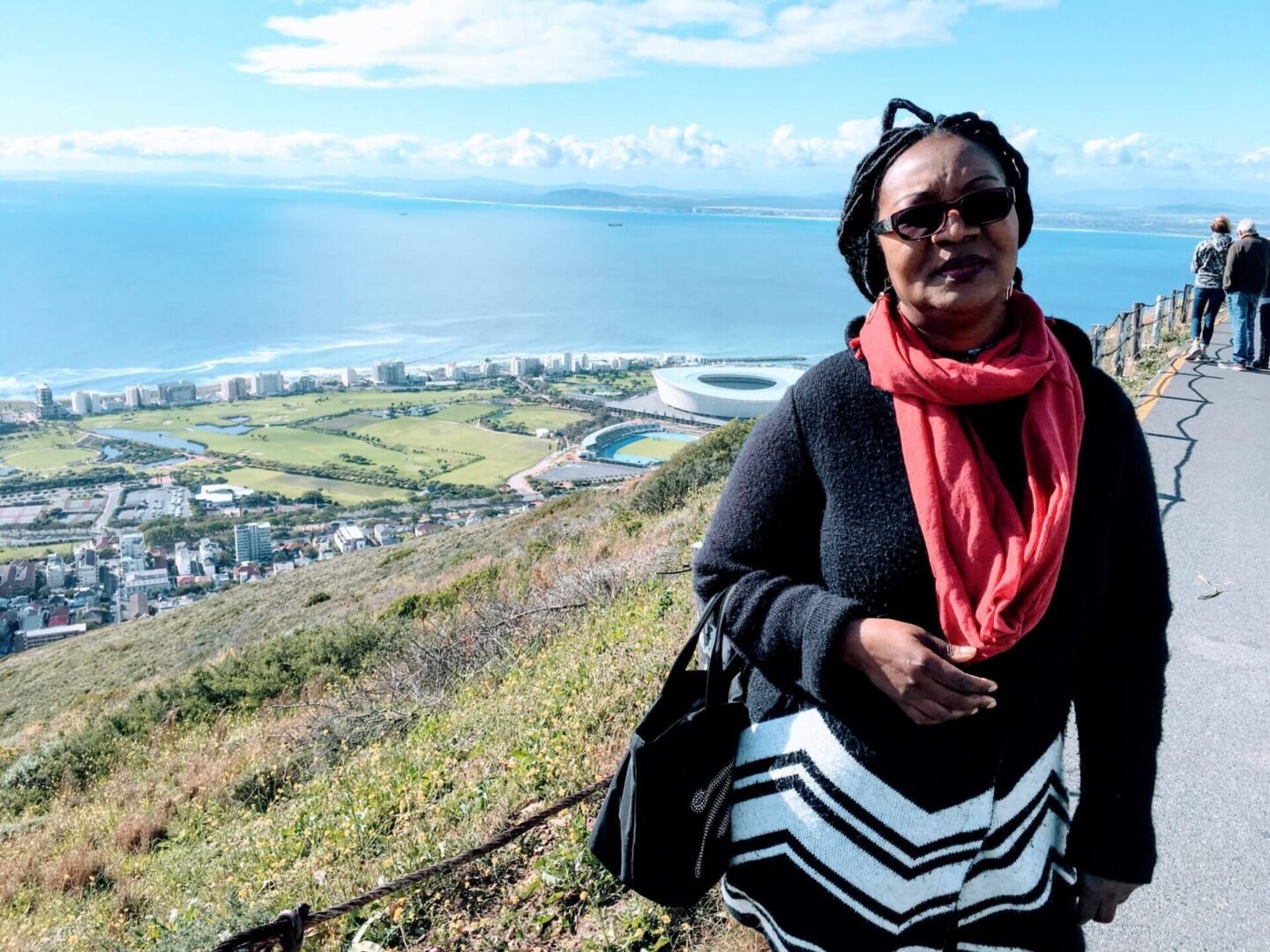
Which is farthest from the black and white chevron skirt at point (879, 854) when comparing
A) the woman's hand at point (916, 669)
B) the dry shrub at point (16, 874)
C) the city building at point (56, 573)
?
the city building at point (56, 573)

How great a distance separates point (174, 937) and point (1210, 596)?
492cm

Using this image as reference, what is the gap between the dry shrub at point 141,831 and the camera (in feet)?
18.5

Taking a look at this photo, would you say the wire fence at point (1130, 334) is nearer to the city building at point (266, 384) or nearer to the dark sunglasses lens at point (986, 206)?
the dark sunglasses lens at point (986, 206)

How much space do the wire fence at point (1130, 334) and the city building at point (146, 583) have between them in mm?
28129

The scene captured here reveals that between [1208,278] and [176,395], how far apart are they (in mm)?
67018

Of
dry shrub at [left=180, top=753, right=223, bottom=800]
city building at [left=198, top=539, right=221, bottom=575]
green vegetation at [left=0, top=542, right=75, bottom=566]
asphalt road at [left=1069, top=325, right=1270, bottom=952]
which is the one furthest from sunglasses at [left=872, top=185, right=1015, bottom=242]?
green vegetation at [left=0, top=542, right=75, bottom=566]

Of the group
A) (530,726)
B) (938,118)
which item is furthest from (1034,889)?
(530,726)

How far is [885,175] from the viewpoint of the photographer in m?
1.44

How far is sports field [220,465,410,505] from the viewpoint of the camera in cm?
4147

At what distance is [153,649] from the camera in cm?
1678

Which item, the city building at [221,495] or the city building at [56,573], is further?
the city building at [221,495]

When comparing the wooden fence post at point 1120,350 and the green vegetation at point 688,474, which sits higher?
the wooden fence post at point 1120,350

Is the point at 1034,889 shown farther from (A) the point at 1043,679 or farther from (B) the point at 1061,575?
(B) the point at 1061,575

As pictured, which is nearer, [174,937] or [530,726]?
[174,937]
